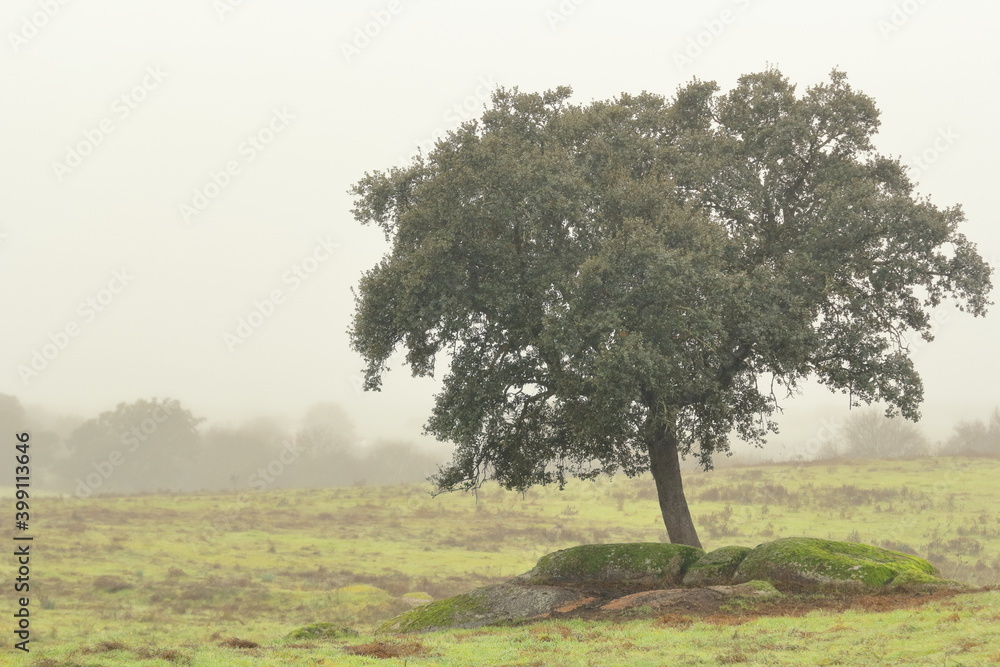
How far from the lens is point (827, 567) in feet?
74.3

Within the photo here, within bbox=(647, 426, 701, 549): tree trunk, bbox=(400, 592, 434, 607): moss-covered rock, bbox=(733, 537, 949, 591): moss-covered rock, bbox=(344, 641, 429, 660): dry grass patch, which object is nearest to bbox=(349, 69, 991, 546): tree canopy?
bbox=(647, 426, 701, 549): tree trunk

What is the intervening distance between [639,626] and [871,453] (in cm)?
10688

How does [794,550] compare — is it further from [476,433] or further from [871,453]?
[871,453]

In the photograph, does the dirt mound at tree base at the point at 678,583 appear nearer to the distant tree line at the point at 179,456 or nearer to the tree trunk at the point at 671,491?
the tree trunk at the point at 671,491

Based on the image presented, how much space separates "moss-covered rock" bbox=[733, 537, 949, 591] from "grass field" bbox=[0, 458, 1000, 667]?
292 centimetres

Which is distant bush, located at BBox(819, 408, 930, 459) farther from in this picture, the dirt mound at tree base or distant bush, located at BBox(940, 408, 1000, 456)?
the dirt mound at tree base

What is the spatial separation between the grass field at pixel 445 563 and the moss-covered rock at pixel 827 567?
2.92 metres

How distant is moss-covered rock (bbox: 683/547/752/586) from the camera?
2397 centimetres

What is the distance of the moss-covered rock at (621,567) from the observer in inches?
989

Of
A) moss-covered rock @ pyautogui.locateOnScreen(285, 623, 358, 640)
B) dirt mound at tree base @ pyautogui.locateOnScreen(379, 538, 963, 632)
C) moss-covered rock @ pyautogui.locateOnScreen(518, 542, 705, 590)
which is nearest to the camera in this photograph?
dirt mound at tree base @ pyautogui.locateOnScreen(379, 538, 963, 632)

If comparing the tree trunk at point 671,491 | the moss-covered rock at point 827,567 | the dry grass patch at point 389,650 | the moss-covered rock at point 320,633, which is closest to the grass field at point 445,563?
the dry grass patch at point 389,650

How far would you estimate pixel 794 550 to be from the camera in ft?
77.7

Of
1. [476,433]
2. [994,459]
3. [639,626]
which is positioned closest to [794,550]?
[639,626]

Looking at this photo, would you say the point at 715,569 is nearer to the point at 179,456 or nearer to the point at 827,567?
the point at 827,567
